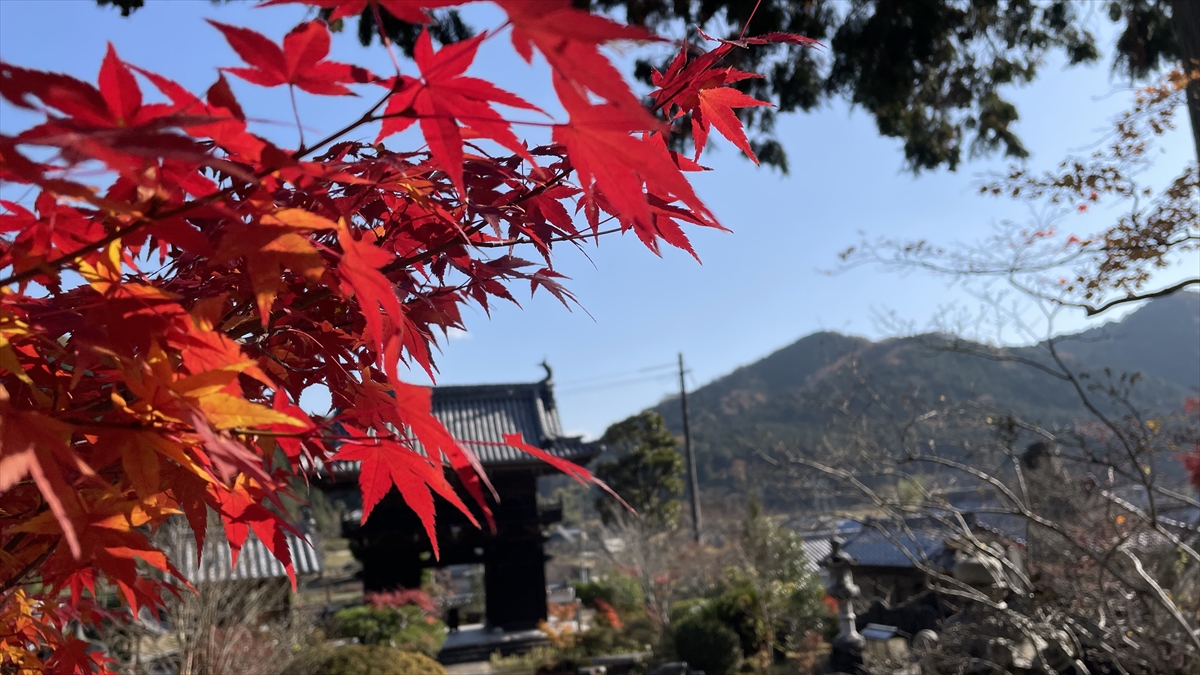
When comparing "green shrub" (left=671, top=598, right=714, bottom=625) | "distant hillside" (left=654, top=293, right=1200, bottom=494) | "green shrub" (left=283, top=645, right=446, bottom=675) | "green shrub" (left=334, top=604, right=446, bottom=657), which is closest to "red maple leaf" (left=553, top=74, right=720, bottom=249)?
"green shrub" (left=283, top=645, right=446, bottom=675)

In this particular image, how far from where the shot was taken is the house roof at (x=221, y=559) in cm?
642

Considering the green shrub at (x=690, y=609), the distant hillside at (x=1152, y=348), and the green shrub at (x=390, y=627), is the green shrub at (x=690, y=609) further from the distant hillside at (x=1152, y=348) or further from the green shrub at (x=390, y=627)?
the distant hillside at (x=1152, y=348)

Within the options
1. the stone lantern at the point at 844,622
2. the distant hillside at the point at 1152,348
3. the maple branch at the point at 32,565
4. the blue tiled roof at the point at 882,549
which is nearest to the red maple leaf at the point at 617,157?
the maple branch at the point at 32,565

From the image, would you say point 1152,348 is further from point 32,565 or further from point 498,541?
point 32,565

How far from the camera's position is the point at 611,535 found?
19.6 metres

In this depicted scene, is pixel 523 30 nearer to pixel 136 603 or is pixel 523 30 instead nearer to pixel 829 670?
pixel 136 603

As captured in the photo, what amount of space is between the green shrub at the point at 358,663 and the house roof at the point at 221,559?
77cm

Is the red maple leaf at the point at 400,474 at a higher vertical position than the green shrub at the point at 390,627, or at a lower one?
higher

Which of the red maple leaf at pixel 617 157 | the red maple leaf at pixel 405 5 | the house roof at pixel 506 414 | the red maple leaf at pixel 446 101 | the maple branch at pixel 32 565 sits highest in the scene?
the house roof at pixel 506 414

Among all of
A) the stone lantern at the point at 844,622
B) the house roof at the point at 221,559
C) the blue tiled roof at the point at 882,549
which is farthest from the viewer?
the blue tiled roof at the point at 882,549

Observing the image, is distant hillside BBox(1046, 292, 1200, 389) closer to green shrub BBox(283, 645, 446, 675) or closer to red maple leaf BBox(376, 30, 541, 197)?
green shrub BBox(283, 645, 446, 675)

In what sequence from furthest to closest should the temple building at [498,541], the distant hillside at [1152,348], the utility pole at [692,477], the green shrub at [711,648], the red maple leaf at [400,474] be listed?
the distant hillside at [1152,348]
the utility pole at [692,477]
the temple building at [498,541]
the green shrub at [711,648]
the red maple leaf at [400,474]

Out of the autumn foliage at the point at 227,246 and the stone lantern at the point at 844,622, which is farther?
the stone lantern at the point at 844,622

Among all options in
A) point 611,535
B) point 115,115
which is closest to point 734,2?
point 115,115
